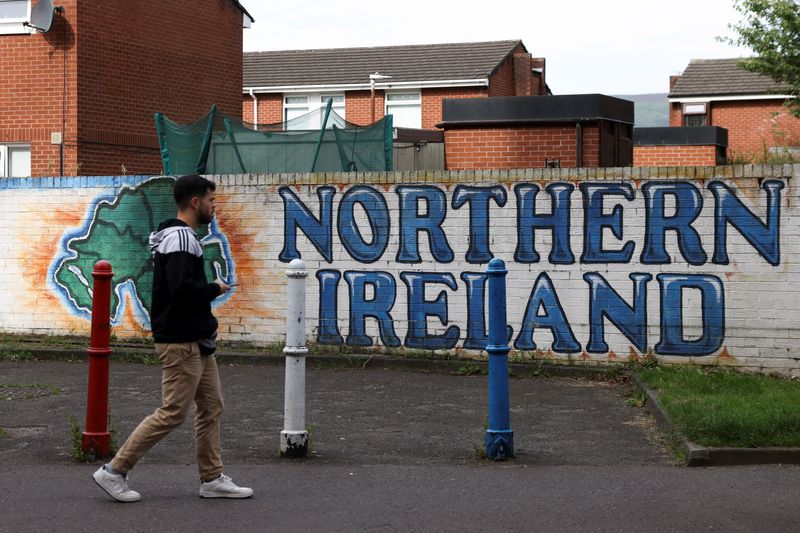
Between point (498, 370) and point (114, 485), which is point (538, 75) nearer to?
point (498, 370)

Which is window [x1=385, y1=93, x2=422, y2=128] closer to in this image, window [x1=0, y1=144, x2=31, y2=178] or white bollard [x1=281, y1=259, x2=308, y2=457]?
window [x1=0, y1=144, x2=31, y2=178]

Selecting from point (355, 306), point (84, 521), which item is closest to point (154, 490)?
point (84, 521)

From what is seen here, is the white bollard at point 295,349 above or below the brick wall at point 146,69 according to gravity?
below

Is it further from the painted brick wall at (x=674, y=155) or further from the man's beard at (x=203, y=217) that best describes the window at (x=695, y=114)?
the man's beard at (x=203, y=217)

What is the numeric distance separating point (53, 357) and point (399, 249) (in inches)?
171

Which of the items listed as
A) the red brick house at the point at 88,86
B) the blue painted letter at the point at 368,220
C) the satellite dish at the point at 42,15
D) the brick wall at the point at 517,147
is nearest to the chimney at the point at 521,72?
the red brick house at the point at 88,86

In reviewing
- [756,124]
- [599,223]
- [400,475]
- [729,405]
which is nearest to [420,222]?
[599,223]

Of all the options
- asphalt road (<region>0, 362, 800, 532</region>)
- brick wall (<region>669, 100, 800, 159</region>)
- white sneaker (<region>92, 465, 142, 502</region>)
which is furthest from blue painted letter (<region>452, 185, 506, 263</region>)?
brick wall (<region>669, 100, 800, 159</region>)

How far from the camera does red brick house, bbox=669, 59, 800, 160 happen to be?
40.8 meters

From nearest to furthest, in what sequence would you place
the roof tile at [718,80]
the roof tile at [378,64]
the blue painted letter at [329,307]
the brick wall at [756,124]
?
1. the blue painted letter at [329,307]
2. the roof tile at [378,64]
3. the brick wall at [756,124]
4. the roof tile at [718,80]

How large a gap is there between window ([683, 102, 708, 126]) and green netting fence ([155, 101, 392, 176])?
30679mm

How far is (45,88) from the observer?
20562mm

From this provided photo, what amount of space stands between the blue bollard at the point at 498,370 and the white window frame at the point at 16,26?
612 inches

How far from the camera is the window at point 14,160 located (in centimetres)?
2119
